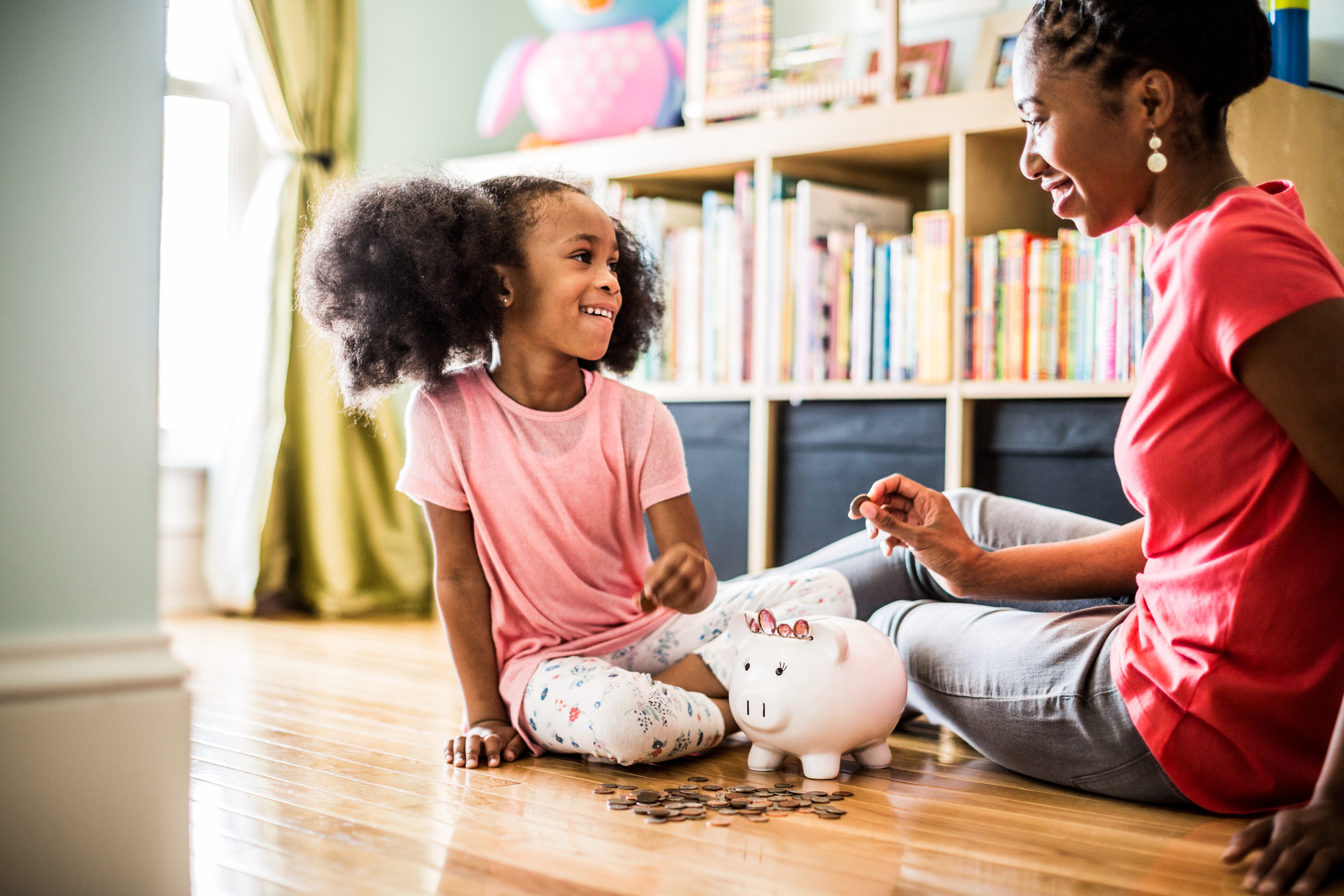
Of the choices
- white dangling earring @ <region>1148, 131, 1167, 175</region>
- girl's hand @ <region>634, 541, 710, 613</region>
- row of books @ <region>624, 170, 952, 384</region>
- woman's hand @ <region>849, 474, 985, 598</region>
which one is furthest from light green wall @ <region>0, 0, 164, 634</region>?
row of books @ <region>624, 170, 952, 384</region>

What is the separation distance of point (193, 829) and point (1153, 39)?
3.68ft

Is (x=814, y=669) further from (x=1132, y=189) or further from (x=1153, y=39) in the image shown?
(x=1153, y=39)

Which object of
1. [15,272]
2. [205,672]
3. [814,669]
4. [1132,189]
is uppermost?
[1132,189]

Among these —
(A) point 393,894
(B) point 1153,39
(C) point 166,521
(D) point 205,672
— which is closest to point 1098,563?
(B) point 1153,39

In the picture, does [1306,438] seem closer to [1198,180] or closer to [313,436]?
[1198,180]

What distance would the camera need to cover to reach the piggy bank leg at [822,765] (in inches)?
51.8

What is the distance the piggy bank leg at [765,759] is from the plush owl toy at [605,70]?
1.52m

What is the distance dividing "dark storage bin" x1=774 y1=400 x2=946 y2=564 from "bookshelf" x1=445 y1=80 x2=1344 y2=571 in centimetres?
2

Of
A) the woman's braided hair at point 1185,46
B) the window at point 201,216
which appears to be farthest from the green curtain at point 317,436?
the woman's braided hair at point 1185,46

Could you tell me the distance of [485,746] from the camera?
4.58ft

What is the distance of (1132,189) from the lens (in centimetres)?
113

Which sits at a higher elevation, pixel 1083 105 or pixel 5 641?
pixel 1083 105

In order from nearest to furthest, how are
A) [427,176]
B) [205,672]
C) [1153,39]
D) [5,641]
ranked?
[5,641] → [1153,39] → [427,176] → [205,672]

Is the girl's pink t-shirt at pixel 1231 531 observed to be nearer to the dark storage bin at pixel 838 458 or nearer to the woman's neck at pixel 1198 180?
the woman's neck at pixel 1198 180
